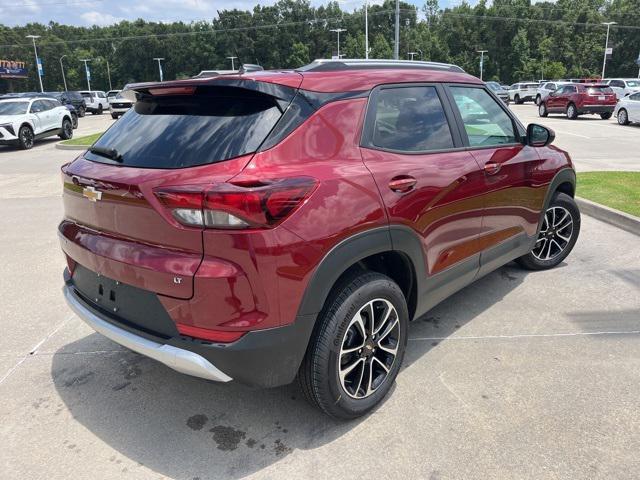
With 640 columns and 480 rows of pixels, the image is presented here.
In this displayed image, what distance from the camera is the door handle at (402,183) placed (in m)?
2.71

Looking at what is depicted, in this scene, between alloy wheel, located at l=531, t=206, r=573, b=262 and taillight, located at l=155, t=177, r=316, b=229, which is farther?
alloy wheel, located at l=531, t=206, r=573, b=262

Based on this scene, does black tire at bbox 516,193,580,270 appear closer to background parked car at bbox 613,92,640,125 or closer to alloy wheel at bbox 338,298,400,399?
alloy wheel at bbox 338,298,400,399

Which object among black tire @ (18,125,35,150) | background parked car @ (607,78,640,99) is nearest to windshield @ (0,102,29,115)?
black tire @ (18,125,35,150)

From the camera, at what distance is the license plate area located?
2396 millimetres

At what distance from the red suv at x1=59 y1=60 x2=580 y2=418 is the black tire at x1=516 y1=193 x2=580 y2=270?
5.80 feet

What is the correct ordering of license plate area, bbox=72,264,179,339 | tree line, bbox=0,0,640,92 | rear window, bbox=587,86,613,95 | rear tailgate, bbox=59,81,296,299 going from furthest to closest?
1. tree line, bbox=0,0,640,92
2. rear window, bbox=587,86,613,95
3. license plate area, bbox=72,264,179,339
4. rear tailgate, bbox=59,81,296,299

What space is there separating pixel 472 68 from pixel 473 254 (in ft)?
309

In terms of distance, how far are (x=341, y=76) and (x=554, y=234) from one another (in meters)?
3.08

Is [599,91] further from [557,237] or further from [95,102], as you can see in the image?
[95,102]

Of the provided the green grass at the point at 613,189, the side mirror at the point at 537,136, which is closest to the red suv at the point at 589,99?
the green grass at the point at 613,189

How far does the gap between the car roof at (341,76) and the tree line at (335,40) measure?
3361 inches

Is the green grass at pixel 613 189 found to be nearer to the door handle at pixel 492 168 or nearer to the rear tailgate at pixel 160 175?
the door handle at pixel 492 168

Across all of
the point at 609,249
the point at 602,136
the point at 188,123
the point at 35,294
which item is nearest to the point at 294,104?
the point at 188,123

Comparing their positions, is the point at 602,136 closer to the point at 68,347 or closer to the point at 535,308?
the point at 535,308
